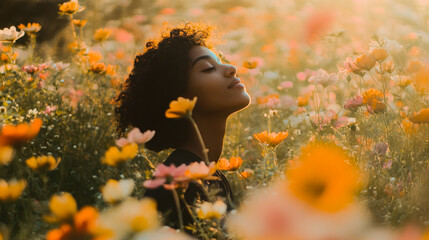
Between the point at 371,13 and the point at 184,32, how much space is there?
3617mm

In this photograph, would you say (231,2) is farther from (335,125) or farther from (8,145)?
(8,145)

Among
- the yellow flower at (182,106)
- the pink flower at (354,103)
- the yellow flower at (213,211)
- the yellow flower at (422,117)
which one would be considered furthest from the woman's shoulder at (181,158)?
the yellow flower at (422,117)

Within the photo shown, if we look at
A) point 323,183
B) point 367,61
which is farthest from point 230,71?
point 323,183

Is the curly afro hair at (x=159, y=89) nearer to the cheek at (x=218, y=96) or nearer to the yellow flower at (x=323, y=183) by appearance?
the cheek at (x=218, y=96)

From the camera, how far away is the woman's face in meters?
1.58

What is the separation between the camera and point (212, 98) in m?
1.59

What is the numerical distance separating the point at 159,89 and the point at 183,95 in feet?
0.34

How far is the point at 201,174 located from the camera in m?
0.95

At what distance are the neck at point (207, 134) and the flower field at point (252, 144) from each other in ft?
0.55

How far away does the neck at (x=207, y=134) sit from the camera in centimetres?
162

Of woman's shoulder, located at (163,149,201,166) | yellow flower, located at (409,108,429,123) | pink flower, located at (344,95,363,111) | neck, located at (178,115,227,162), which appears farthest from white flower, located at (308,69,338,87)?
woman's shoulder, located at (163,149,201,166)

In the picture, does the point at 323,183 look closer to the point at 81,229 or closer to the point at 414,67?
the point at 81,229

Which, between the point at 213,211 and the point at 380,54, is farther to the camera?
the point at 380,54

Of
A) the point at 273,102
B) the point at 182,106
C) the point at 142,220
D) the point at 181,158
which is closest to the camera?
the point at 142,220
